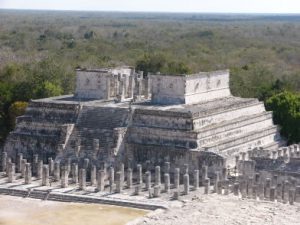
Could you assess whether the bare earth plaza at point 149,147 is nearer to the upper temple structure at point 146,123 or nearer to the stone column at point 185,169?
the upper temple structure at point 146,123

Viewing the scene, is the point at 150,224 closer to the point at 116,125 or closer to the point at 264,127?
the point at 116,125

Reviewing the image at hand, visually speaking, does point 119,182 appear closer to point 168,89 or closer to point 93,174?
point 93,174

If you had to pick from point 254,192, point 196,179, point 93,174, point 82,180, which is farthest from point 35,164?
point 254,192

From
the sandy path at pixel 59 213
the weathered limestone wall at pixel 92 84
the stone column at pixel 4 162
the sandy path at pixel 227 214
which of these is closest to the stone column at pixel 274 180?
the sandy path at pixel 227 214

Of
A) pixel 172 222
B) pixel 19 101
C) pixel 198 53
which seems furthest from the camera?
pixel 198 53

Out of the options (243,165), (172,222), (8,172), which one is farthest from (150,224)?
(8,172)

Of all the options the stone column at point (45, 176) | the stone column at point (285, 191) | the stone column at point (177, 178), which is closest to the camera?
the stone column at point (285, 191)

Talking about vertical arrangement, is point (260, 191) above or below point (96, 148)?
below
